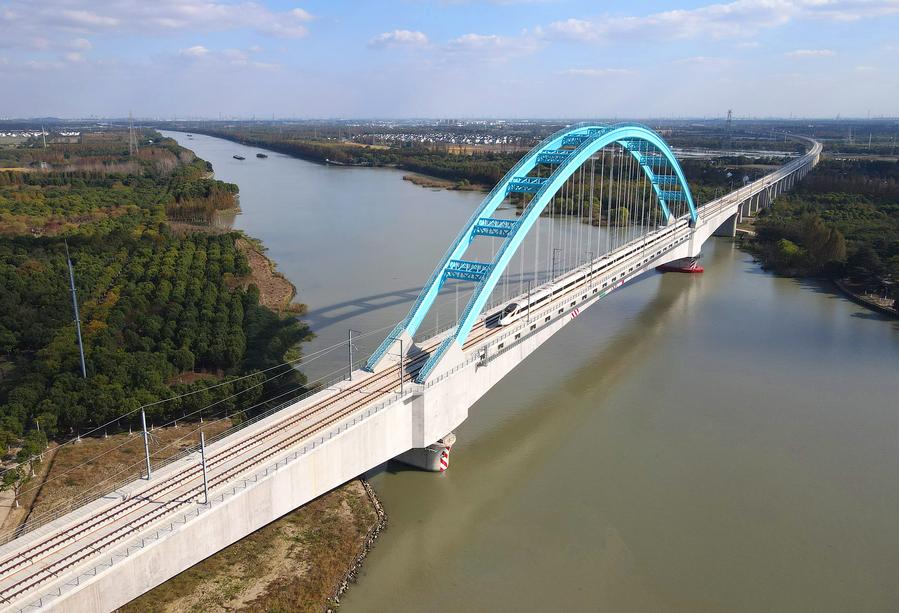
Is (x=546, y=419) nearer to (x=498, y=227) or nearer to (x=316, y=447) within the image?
(x=498, y=227)

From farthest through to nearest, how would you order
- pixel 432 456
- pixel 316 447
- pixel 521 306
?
1. pixel 521 306
2. pixel 432 456
3. pixel 316 447

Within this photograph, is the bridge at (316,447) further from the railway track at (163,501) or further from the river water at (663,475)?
the river water at (663,475)

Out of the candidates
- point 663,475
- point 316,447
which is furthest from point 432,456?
point 663,475

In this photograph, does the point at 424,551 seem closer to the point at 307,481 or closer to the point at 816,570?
the point at 307,481

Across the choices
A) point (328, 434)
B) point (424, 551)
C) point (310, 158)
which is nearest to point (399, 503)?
point (424, 551)

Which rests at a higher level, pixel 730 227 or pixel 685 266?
pixel 730 227
